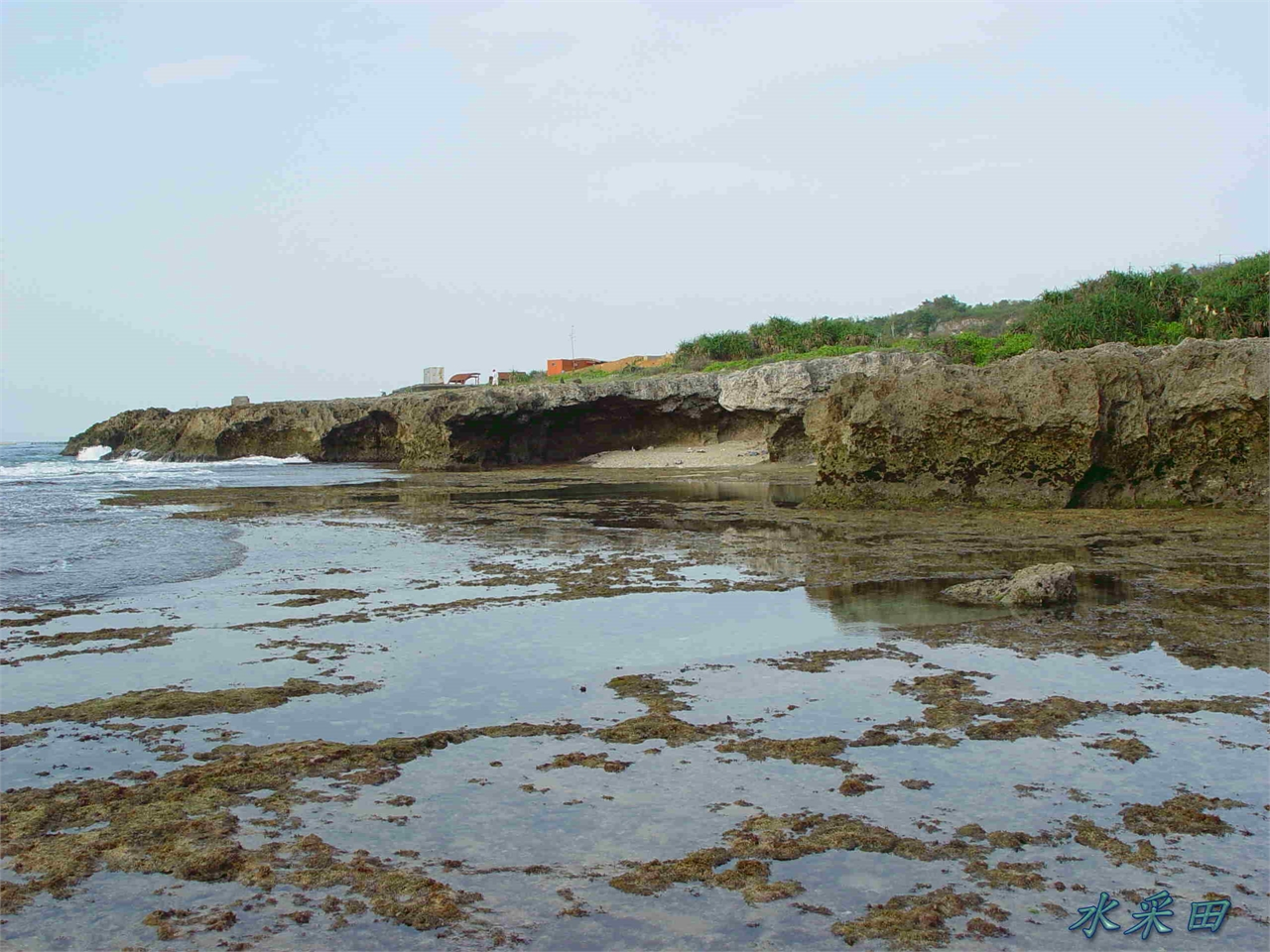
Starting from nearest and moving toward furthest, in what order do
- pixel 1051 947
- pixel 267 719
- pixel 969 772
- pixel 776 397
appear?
pixel 1051 947
pixel 969 772
pixel 267 719
pixel 776 397

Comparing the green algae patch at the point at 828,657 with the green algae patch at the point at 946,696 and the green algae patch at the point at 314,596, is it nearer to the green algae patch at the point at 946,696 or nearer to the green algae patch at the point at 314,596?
the green algae patch at the point at 946,696

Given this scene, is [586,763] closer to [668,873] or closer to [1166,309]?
[668,873]

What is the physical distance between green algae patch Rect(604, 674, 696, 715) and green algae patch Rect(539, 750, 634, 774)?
0.78 meters

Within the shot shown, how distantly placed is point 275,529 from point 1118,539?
429 inches

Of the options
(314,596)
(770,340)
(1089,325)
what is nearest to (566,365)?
(770,340)

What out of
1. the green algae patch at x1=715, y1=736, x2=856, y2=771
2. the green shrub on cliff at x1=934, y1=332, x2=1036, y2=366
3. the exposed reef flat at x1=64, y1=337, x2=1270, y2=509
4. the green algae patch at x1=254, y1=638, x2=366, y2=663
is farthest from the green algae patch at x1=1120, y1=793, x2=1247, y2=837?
the green shrub on cliff at x1=934, y1=332, x2=1036, y2=366

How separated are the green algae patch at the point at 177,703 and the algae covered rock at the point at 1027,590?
190 inches

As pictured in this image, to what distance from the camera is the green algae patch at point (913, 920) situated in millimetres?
3160

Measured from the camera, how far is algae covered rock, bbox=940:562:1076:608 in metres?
8.08

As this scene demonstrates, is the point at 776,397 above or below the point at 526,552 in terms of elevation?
above

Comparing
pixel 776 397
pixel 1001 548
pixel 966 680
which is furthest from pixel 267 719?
pixel 776 397

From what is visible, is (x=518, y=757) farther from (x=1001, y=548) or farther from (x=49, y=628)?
(x=1001, y=548)

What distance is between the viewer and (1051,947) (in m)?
3.13

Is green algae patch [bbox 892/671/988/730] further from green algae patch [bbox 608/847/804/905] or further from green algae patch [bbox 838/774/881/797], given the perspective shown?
green algae patch [bbox 608/847/804/905]
